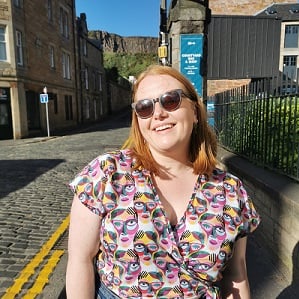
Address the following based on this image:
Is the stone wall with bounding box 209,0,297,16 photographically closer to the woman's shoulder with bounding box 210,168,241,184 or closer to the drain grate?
the drain grate

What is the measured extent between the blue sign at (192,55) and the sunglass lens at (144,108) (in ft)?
18.2

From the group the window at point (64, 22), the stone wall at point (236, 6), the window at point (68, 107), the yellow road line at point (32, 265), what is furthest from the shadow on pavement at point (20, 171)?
the window at point (64, 22)

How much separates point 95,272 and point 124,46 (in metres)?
80.3

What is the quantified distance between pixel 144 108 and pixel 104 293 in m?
0.94

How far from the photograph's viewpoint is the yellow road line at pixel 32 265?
119 inches

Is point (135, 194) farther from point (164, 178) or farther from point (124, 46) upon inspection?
point (124, 46)

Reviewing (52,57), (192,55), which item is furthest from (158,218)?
(52,57)

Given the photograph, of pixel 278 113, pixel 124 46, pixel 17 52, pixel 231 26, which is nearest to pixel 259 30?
pixel 231 26

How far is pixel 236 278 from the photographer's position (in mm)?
1703

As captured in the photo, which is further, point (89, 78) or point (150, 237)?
point (89, 78)

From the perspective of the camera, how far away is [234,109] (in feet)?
21.1

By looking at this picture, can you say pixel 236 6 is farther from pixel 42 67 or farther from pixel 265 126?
pixel 265 126

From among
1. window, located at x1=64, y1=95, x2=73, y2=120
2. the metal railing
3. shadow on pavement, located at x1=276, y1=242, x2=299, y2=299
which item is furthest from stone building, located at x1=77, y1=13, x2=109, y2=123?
shadow on pavement, located at x1=276, y1=242, x2=299, y2=299

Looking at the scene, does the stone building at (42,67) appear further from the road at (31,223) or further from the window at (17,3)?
the road at (31,223)
